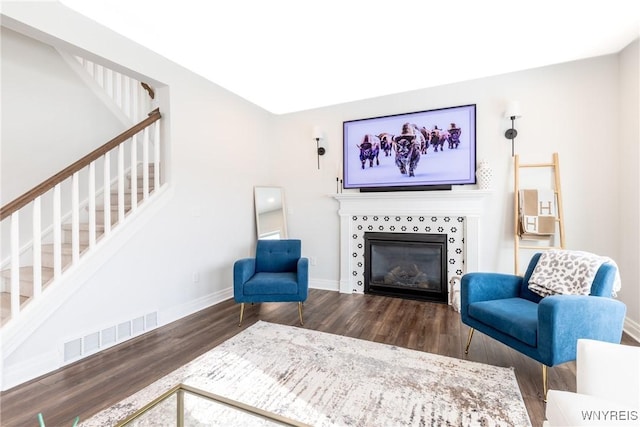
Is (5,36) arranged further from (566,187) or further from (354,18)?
(566,187)

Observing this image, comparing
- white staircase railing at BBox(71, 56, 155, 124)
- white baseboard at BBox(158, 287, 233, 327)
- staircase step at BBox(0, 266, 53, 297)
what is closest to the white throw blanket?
white baseboard at BBox(158, 287, 233, 327)

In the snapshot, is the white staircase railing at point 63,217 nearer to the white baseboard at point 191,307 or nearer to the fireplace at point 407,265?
the white baseboard at point 191,307

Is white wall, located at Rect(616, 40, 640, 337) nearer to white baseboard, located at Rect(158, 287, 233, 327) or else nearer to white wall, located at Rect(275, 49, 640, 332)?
white wall, located at Rect(275, 49, 640, 332)

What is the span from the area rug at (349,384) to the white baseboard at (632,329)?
1539 mm

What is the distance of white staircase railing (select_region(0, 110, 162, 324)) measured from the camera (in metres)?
2.01

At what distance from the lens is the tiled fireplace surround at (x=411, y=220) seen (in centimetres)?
340

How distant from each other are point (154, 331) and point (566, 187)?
4465mm

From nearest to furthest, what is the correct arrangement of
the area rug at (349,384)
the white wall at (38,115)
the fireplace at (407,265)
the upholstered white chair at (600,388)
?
the upholstered white chair at (600,388) < the area rug at (349,384) < the white wall at (38,115) < the fireplace at (407,265)

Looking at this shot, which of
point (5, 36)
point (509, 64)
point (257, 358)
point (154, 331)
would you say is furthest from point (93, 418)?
point (509, 64)

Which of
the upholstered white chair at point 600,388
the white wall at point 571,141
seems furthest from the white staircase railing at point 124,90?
the upholstered white chair at point 600,388

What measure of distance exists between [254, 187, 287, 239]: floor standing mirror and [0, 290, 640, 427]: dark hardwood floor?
108 cm

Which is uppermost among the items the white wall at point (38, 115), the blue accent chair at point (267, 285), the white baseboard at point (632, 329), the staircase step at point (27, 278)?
the white wall at point (38, 115)

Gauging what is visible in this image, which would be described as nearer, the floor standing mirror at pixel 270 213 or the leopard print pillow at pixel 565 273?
the leopard print pillow at pixel 565 273

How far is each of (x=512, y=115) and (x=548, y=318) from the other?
91.8 inches
